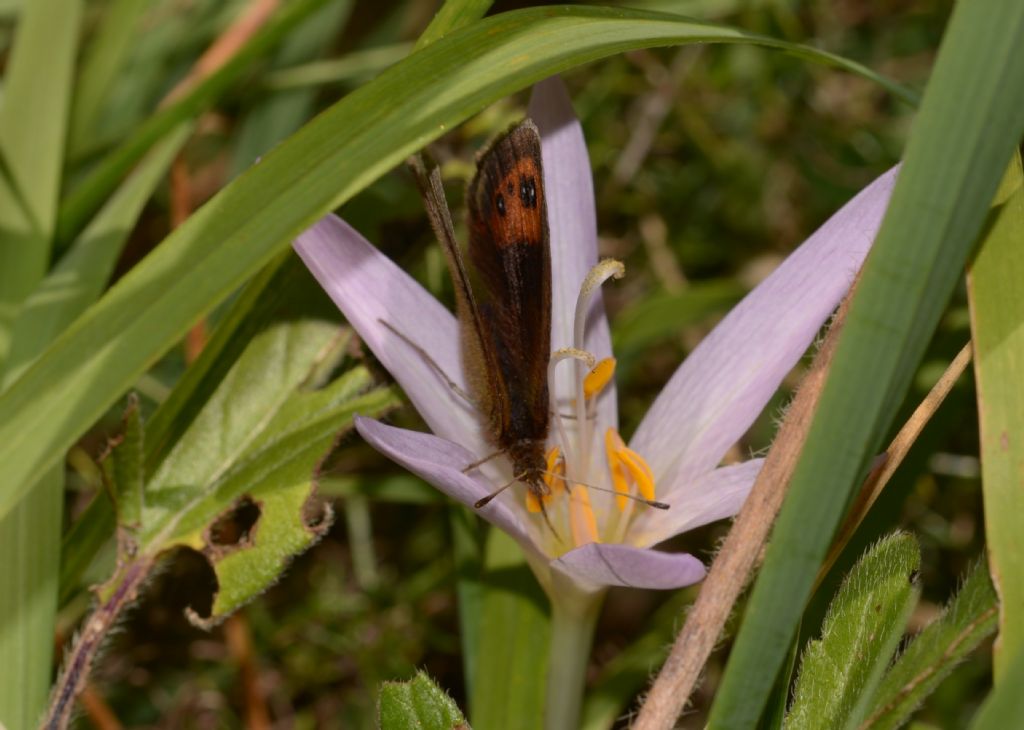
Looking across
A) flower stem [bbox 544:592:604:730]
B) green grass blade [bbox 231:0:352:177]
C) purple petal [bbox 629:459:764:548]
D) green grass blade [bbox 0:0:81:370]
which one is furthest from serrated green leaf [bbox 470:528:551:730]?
green grass blade [bbox 231:0:352:177]

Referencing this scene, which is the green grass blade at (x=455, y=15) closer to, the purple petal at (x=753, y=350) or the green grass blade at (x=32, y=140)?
the purple petal at (x=753, y=350)

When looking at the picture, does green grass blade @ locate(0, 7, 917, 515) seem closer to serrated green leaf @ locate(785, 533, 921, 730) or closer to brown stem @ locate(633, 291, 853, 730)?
brown stem @ locate(633, 291, 853, 730)

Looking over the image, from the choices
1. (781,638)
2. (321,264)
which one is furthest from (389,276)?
(781,638)

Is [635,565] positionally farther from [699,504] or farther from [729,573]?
[699,504]

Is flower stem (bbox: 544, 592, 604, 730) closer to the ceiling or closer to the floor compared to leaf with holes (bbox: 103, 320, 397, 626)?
closer to the floor

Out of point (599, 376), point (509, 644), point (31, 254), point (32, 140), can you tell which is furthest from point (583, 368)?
point (32, 140)

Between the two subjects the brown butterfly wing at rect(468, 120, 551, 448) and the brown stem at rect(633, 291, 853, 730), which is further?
the brown butterfly wing at rect(468, 120, 551, 448)
